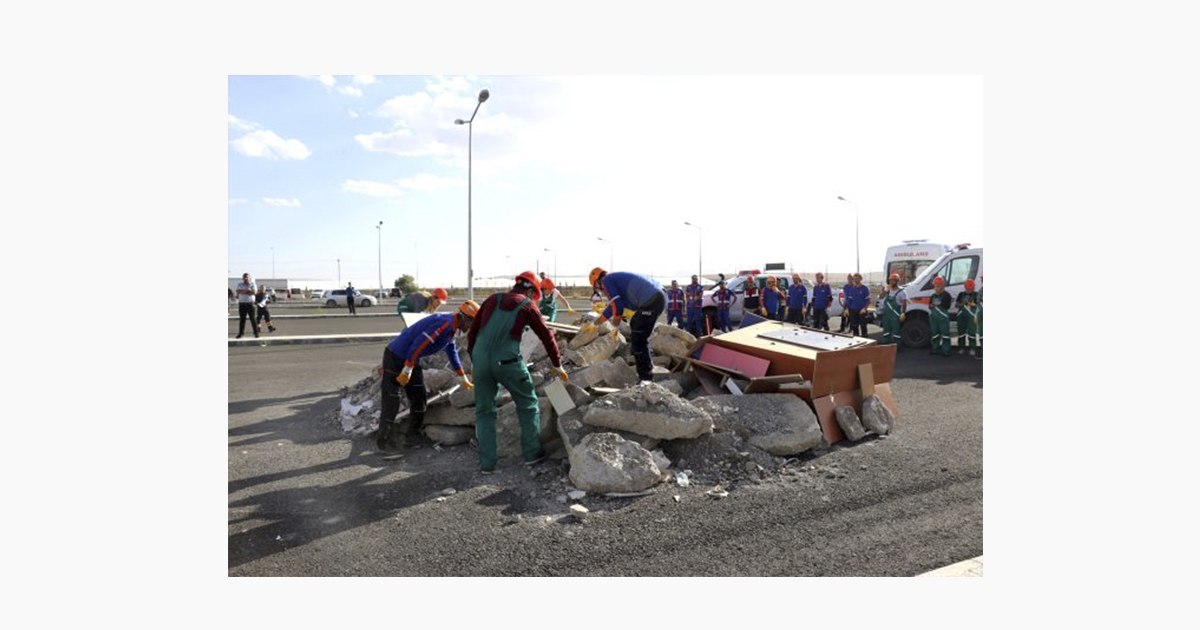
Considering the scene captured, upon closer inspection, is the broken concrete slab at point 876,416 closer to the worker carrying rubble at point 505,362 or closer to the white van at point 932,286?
the worker carrying rubble at point 505,362

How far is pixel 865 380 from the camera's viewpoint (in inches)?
275

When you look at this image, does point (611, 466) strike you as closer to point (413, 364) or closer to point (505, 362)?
point (505, 362)

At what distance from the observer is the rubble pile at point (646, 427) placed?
5215mm

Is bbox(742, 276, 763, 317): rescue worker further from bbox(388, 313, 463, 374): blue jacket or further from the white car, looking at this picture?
the white car

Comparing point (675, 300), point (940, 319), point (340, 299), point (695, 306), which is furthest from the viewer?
point (340, 299)

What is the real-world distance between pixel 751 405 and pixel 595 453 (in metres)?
1.89

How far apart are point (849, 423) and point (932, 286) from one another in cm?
885

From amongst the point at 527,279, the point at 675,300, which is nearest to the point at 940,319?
the point at 675,300

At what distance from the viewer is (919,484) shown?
5.23 m

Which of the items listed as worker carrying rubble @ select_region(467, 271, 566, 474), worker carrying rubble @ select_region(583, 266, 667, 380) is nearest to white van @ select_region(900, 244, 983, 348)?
worker carrying rubble @ select_region(583, 266, 667, 380)

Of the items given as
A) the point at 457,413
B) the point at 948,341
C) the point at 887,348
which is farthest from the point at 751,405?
the point at 948,341

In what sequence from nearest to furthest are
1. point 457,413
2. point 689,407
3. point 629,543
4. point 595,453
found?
1. point 629,543
2. point 595,453
3. point 689,407
4. point 457,413

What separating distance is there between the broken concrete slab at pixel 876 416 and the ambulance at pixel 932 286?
757 centimetres

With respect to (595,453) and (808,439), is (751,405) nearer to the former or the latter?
(808,439)
